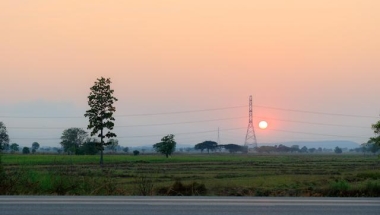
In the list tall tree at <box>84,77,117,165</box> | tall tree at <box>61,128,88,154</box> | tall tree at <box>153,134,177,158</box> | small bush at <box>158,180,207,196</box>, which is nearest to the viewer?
small bush at <box>158,180,207,196</box>

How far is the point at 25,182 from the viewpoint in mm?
20375

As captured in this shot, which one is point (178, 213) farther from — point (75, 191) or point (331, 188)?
point (331, 188)

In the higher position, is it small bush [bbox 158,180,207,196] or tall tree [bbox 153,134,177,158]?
tall tree [bbox 153,134,177,158]

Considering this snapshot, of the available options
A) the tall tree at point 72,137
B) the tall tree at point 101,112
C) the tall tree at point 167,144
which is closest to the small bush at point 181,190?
the tall tree at point 101,112

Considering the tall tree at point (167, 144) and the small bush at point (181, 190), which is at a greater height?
the tall tree at point (167, 144)

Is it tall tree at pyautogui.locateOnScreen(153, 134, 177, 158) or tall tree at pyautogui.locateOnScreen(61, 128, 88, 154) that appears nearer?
tall tree at pyautogui.locateOnScreen(153, 134, 177, 158)

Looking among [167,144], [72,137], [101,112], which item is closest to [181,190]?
[101,112]

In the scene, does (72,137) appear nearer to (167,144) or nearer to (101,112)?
(167,144)

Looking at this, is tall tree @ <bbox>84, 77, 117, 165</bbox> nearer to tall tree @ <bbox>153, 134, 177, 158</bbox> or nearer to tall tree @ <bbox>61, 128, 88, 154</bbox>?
tall tree @ <bbox>153, 134, 177, 158</bbox>

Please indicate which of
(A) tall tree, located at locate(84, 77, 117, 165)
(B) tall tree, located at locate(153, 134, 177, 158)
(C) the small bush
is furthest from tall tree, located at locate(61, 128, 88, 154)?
(C) the small bush

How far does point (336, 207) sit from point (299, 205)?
965mm

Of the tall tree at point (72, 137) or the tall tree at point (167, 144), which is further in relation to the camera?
the tall tree at point (72, 137)

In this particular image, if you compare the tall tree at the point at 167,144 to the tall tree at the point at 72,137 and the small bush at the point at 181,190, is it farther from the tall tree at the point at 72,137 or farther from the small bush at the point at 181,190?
the small bush at the point at 181,190

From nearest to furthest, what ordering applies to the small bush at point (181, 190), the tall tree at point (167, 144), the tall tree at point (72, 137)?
the small bush at point (181, 190), the tall tree at point (167, 144), the tall tree at point (72, 137)
